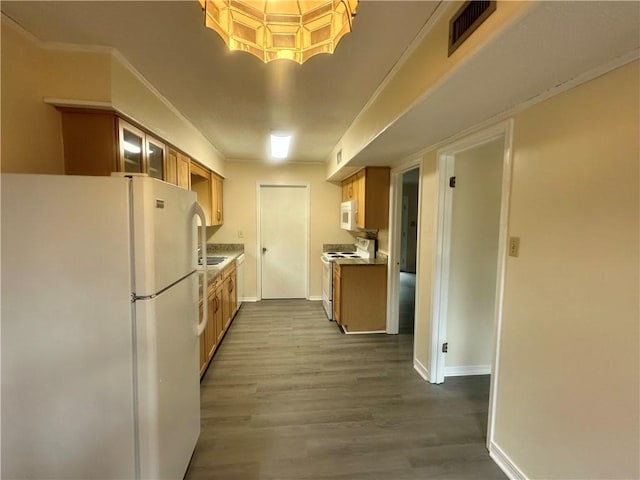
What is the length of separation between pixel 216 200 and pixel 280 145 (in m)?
1.34

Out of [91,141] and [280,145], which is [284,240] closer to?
[280,145]

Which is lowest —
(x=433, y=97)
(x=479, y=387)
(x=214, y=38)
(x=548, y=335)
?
(x=479, y=387)

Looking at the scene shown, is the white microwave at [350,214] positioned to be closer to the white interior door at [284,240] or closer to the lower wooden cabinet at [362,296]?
the lower wooden cabinet at [362,296]

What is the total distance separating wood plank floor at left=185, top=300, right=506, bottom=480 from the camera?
1764 mm

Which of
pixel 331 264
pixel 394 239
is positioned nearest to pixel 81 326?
pixel 394 239

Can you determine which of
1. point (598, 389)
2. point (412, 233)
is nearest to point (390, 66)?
point (598, 389)

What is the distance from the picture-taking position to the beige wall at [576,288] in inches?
44.5

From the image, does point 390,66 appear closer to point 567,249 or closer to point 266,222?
point 567,249

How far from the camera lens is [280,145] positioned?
3680mm

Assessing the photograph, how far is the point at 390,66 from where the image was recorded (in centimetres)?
179

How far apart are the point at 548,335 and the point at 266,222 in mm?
4287

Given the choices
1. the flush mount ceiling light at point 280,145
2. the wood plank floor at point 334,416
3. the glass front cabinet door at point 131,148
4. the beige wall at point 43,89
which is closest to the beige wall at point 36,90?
the beige wall at point 43,89

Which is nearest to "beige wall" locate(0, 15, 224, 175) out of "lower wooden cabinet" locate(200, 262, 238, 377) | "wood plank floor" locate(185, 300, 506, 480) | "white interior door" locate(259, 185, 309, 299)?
"lower wooden cabinet" locate(200, 262, 238, 377)

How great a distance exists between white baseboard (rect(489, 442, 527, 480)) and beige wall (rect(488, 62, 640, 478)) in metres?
0.05
